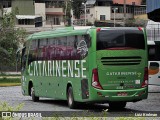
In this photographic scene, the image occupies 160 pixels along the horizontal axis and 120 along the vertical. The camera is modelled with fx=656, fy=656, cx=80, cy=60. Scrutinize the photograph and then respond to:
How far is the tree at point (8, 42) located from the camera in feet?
189

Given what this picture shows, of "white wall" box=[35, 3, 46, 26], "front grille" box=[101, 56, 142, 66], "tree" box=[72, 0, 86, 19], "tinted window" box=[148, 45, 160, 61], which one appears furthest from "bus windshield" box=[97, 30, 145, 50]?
"tree" box=[72, 0, 86, 19]

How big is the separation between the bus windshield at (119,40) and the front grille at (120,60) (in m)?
0.37

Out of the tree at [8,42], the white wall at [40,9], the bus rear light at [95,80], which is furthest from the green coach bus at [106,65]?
the white wall at [40,9]

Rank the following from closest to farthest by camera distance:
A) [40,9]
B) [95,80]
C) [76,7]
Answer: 1. [95,80]
2. [40,9]
3. [76,7]

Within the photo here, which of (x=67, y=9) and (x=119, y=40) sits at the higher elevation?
(x=119, y=40)

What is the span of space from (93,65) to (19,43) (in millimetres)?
40451

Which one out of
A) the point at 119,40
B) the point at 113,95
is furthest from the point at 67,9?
the point at 113,95

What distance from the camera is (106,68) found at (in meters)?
23.9

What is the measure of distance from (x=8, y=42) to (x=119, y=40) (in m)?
37.4

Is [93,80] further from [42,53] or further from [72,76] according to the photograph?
[42,53]

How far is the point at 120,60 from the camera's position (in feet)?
78.6

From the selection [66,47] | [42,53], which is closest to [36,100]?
[42,53]

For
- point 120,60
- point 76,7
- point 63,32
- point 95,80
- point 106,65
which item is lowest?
point 76,7

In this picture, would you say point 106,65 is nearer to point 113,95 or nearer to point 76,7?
point 113,95
